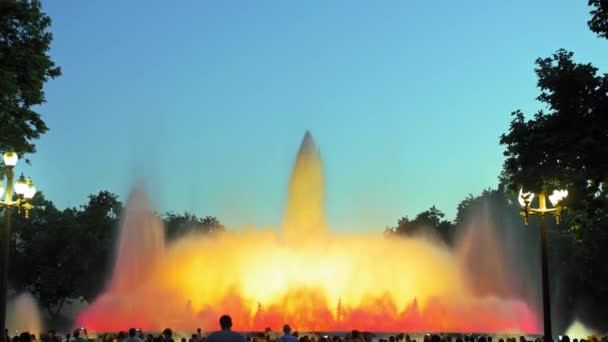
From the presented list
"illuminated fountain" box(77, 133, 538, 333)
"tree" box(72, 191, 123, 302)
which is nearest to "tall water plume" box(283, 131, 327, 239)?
"illuminated fountain" box(77, 133, 538, 333)

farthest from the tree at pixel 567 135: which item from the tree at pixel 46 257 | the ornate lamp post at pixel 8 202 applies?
the tree at pixel 46 257

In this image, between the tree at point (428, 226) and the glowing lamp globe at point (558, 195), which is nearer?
the glowing lamp globe at point (558, 195)

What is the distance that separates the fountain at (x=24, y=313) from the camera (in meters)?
76.2

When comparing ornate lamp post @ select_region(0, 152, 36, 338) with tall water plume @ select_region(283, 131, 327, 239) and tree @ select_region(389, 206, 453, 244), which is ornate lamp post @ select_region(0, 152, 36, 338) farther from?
tree @ select_region(389, 206, 453, 244)

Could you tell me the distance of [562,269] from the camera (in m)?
74.4

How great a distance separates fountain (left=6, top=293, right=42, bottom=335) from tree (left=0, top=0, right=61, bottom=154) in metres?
51.7

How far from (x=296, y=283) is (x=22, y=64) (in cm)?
3460

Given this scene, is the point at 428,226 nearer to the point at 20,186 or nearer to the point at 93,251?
the point at 93,251

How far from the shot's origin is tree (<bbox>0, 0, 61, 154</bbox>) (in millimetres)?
25969

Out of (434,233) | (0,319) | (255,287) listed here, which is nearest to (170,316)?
(255,287)

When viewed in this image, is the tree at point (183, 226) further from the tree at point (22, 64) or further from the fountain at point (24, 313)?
the tree at point (22, 64)

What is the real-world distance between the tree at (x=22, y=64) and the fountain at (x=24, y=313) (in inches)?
2036

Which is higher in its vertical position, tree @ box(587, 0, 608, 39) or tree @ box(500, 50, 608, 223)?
tree @ box(587, 0, 608, 39)

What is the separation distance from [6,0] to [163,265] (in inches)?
1532
